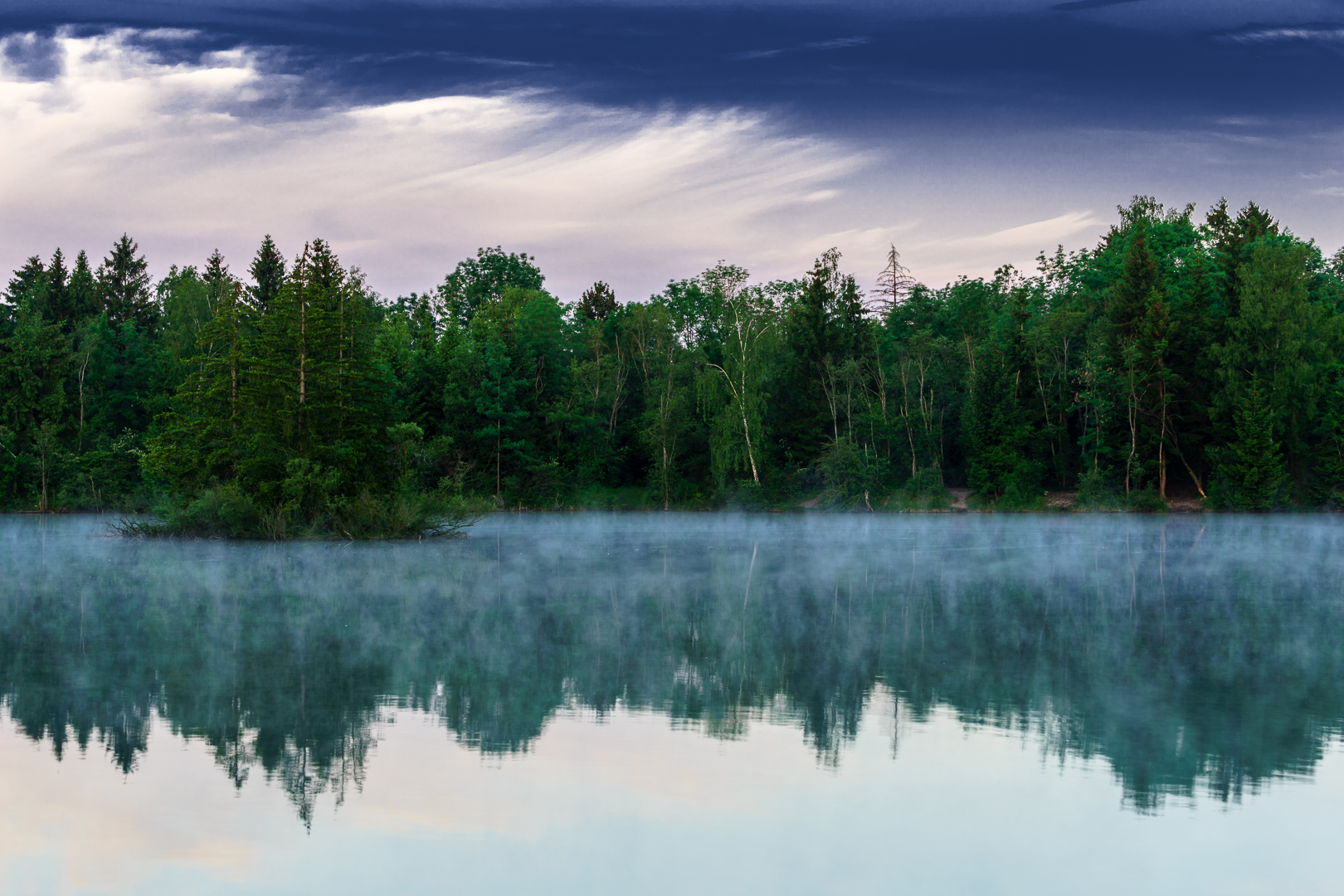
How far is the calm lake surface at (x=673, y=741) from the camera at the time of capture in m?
8.73

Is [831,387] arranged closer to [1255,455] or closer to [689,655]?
[1255,455]

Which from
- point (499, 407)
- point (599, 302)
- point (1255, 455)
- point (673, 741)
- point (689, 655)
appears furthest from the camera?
point (599, 302)

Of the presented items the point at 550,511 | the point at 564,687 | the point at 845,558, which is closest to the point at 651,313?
the point at 550,511

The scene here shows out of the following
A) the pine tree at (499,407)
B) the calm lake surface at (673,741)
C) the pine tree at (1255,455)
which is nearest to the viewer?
the calm lake surface at (673,741)

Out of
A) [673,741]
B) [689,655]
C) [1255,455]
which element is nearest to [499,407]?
[1255,455]

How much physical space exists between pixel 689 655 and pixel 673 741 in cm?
570

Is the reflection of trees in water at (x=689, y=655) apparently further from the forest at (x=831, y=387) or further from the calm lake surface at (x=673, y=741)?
the forest at (x=831, y=387)

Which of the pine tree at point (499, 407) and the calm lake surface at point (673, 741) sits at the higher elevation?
the pine tree at point (499, 407)

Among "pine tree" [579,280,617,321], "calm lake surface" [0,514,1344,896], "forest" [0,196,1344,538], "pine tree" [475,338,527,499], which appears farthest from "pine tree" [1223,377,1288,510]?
"pine tree" [579,280,617,321]

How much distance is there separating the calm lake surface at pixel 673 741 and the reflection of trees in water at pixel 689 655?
0.29 ft

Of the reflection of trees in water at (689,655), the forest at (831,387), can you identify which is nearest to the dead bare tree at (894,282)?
the forest at (831,387)

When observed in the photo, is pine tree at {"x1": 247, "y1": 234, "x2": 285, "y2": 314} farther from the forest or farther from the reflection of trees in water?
the reflection of trees in water

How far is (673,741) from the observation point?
1245cm

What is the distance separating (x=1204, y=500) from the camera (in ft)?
234
